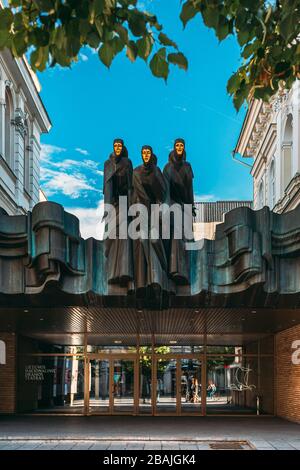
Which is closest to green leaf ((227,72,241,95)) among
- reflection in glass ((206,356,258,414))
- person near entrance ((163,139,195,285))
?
person near entrance ((163,139,195,285))

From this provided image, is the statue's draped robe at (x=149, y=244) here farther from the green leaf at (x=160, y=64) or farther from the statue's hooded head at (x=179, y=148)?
the green leaf at (x=160, y=64)

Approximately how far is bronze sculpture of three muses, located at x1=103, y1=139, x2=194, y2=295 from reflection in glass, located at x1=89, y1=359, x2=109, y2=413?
10.00 meters

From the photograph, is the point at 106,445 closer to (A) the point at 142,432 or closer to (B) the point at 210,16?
(A) the point at 142,432

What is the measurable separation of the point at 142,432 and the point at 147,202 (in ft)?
20.9

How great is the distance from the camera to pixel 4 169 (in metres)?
24.7

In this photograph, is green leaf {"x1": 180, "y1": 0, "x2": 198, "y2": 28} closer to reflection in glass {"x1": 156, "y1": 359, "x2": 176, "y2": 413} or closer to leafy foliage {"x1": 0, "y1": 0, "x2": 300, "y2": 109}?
leafy foliage {"x1": 0, "y1": 0, "x2": 300, "y2": 109}

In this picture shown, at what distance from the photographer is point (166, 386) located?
25.3 meters

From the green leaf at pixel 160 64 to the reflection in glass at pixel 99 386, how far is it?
66.8 ft

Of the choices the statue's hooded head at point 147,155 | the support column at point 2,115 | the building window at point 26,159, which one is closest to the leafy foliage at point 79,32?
the statue's hooded head at point 147,155

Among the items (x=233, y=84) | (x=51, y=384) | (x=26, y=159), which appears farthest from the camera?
(x=26, y=159)

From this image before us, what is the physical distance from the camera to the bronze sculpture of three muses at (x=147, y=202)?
52.6ft

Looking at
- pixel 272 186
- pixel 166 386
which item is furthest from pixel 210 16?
pixel 272 186
